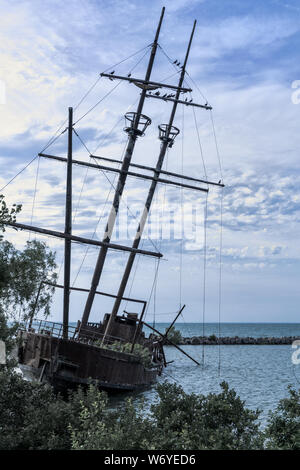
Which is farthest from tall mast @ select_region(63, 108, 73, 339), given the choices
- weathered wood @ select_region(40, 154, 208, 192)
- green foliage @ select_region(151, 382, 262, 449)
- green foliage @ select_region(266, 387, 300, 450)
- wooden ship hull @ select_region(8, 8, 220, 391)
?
green foliage @ select_region(266, 387, 300, 450)

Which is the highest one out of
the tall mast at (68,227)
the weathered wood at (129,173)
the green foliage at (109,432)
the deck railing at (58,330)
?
the weathered wood at (129,173)

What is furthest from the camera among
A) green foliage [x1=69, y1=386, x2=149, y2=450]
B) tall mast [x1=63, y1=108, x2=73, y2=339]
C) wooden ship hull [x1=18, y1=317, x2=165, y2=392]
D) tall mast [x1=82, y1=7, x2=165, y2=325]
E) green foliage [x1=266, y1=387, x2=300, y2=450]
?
tall mast [x1=82, y1=7, x2=165, y2=325]

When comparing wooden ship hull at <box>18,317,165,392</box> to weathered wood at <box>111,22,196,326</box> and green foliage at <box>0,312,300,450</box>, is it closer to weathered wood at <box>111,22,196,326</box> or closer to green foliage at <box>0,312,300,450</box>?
weathered wood at <box>111,22,196,326</box>

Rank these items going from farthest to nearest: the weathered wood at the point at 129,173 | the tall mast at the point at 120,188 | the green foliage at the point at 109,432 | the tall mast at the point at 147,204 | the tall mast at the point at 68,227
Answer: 1. the tall mast at the point at 147,204
2. the tall mast at the point at 120,188
3. the weathered wood at the point at 129,173
4. the tall mast at the point at 68,227
5. the green foliage at the point at 109,432

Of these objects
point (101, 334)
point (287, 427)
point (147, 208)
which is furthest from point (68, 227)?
point (147, 208)

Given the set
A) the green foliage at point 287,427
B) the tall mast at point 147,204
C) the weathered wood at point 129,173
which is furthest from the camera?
the tall mast at point 147,204

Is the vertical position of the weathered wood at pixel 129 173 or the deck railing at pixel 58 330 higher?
the weathered wood at pixel 129 173

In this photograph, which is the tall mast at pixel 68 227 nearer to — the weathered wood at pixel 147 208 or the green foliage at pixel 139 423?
the green foliage at pixel 139 423

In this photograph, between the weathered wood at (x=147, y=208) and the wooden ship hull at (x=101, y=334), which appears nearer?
the wooden ship hull at (x=101, y=334)

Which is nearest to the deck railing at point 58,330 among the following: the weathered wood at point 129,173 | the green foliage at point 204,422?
the weathered wood at point 129,173

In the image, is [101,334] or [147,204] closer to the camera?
[101,334]

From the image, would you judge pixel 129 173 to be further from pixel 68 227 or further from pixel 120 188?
pixel 68 227
